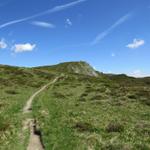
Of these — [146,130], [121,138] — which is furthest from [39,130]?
[146,130]

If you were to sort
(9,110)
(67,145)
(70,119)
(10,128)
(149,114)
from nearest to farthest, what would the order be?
(67,145) < (10,128) < (70,119) < (149,114) < (9,110)

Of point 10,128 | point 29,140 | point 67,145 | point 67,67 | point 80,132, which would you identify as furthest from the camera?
point 67,67

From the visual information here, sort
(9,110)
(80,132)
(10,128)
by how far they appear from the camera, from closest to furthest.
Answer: (80,132), (10,128), (9,110)

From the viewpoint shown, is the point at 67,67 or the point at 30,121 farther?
the point at 67,67

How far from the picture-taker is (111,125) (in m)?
23.3

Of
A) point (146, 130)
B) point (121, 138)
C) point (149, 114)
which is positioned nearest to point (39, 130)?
point (121, 138)

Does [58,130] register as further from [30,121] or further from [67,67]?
[67,67]

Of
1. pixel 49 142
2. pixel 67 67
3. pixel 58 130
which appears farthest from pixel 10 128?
pixel 67 67

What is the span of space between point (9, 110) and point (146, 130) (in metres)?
16.6

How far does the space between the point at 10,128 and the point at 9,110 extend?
32.7 feet

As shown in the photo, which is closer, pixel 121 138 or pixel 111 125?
pixel 121 138

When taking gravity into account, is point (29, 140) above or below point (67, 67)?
below

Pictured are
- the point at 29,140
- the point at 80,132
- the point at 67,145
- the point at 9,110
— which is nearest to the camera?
the point at 67,145

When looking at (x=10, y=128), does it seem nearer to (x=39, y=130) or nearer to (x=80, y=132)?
(x=39, y=130)
